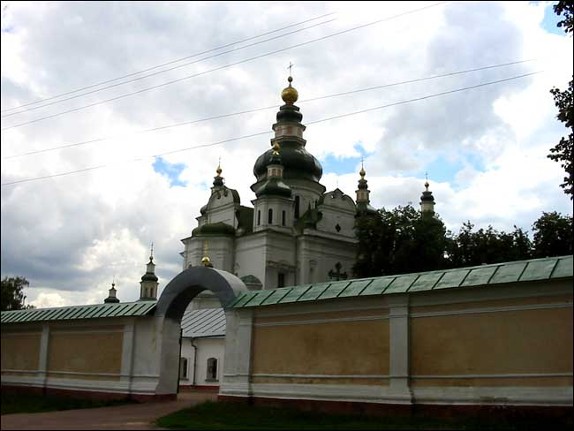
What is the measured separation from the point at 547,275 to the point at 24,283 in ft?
141

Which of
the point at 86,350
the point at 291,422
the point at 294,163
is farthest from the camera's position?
the point at 294,163

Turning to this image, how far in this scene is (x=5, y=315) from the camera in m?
23.3

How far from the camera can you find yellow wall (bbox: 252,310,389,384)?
14680 mm

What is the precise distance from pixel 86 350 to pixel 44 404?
229 cm

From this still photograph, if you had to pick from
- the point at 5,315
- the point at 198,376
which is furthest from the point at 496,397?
the point at 198,376

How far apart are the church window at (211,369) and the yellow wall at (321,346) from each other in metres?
13.7

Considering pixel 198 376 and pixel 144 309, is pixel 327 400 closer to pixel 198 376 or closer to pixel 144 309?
pixel 144 309

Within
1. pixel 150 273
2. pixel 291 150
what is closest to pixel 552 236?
pixel 291 150

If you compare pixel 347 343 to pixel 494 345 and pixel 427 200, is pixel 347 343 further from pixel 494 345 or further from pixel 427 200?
pixel 427 200

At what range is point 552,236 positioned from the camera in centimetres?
3544

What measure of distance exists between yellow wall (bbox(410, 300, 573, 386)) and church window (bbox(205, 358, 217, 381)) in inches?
673

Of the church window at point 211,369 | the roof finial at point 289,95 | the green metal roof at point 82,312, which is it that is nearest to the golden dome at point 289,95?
the roof finial at point 289,95

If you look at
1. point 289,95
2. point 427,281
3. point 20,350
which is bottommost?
point 20,350

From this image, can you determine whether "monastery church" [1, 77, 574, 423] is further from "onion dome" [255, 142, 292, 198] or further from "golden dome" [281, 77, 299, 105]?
"golden dome" [281, 77, 299, 105]
